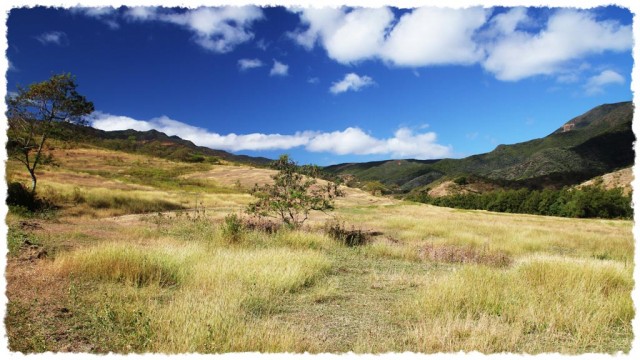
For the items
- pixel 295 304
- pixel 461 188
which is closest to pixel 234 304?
pixel 295 304

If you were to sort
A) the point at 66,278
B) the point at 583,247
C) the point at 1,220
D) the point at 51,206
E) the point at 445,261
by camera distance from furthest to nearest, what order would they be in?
the point at 51,206 < the point at 583,247 < the point at 445,261 < the point at 66,278 < the point at 1,220

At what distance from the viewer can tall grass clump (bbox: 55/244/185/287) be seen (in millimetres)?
8016

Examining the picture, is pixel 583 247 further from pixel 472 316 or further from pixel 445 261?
pixel 472 316

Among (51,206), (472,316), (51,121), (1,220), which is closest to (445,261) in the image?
(472,316)

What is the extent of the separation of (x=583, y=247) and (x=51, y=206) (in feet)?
101

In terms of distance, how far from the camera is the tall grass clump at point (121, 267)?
8.02 m

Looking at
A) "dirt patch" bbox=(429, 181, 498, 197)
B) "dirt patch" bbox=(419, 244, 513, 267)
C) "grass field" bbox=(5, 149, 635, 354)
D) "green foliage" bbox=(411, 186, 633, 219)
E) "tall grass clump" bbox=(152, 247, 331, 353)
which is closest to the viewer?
"tall grass clump" bbox=(152, 247, 331, 353)

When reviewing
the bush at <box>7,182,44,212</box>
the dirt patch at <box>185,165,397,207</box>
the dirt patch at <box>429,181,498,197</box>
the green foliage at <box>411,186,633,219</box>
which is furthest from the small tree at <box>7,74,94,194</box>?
the dirt patch at <box>429,181,498,197</box>

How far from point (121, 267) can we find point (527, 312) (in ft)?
25.1

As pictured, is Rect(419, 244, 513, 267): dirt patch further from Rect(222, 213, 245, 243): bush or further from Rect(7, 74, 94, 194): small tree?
Rect(7, 74, 94, 194): small tree

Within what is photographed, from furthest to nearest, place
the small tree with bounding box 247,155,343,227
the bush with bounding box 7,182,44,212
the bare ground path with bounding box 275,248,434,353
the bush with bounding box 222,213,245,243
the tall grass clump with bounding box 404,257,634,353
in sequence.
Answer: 1. the bush with bounding box 7,182,44,212
2. the small tree with bounding box 247,155,343,227
3. the bush with bounding box 222,213,245,243
4. the bare ground path with bounding box 275,248,434,353
5. the tall grass clump with bounding box 404,257,634,353

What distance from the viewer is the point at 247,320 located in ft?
19.2

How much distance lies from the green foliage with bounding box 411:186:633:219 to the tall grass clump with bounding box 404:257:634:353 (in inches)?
2741

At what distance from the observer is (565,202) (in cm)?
8112
